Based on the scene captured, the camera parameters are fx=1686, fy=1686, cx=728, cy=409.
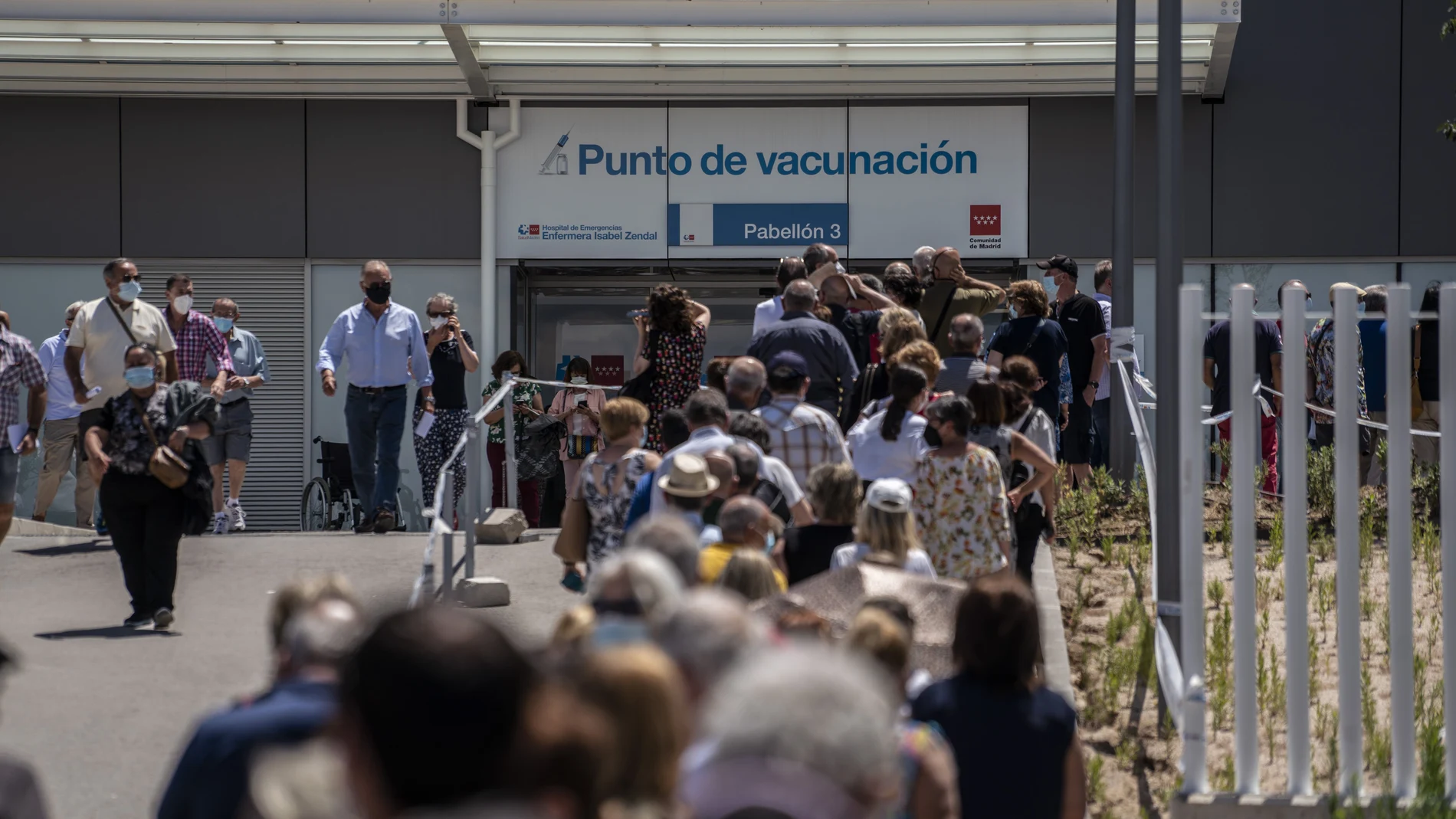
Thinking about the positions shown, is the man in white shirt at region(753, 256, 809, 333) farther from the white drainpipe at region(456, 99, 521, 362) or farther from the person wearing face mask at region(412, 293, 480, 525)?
the white drainpipe at region(456, 99, 521, 362)

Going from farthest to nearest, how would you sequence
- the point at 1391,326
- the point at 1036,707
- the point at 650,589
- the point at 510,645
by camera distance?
the point at 1391,326, the point at 1036,707, the point at 650,589, the point at 510,645

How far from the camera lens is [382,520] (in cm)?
1154

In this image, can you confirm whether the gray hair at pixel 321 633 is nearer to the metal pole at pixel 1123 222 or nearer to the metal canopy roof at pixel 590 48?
the metal pole at pixel 1123 222

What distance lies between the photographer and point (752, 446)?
6949 millimetres

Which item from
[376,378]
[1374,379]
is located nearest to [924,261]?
[1374,379]

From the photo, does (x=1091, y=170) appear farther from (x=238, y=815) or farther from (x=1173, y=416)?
(x=238, y=815)

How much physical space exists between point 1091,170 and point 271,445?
8605mm

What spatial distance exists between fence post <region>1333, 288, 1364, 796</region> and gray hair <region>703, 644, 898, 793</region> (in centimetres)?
438

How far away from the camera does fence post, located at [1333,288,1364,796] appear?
625 centimetres

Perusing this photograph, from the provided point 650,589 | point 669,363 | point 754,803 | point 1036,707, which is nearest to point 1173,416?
point 669,363

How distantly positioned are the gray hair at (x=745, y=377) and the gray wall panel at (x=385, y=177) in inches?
377

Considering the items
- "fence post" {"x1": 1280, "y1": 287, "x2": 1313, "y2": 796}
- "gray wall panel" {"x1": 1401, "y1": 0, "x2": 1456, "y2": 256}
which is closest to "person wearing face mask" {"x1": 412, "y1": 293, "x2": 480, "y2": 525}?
"fence post" {"x1": 1280, "y1": 287, "x2": 1313, "y2": 796}

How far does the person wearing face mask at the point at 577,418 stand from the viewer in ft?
42.2

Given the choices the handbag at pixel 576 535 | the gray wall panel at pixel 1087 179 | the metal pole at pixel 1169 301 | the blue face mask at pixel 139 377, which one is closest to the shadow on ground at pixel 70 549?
the blue face mask at pixel 139 377
